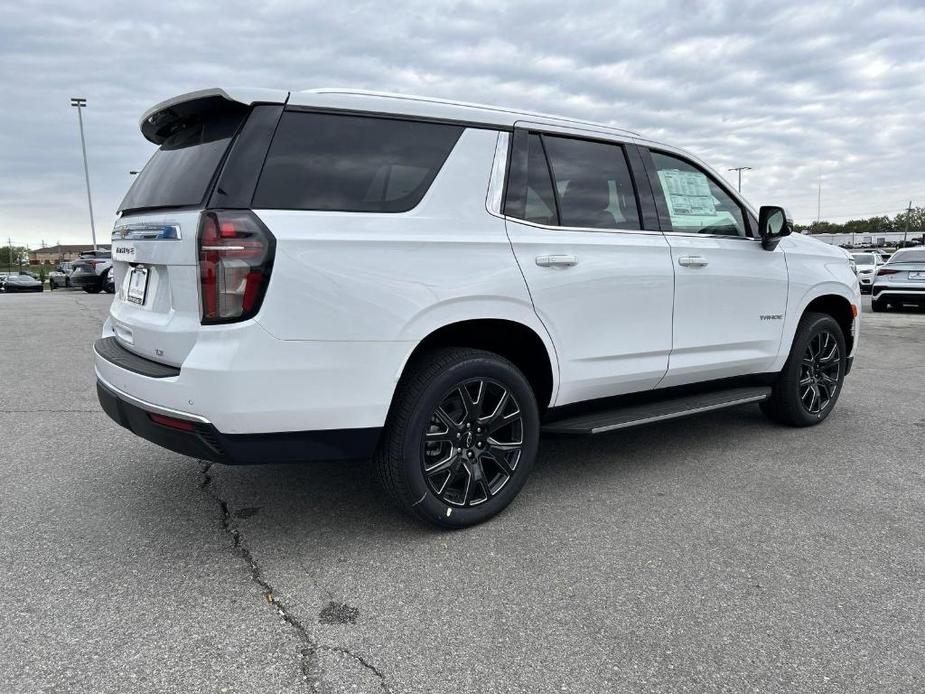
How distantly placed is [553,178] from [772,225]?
174 cm

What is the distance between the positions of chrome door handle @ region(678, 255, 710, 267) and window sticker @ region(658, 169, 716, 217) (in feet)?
0.91

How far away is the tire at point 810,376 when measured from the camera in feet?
15.7

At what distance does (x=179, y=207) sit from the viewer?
9.26ft

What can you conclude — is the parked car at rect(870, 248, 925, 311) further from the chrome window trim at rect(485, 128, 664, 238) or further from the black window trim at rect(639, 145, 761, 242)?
the chrome window trim at rect(485, 128, 664, 238)

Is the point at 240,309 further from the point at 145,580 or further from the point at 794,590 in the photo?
the point at 794,590

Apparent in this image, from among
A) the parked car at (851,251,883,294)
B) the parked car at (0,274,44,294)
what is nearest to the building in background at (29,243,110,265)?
the parked car at (0,274,44,294)

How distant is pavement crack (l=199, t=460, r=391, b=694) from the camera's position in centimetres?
214

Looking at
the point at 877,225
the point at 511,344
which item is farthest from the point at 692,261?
the point at 877,225

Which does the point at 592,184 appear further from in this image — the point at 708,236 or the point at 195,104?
the point at 195,104

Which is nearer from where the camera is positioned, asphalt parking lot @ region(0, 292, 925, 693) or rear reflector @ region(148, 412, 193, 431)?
asphalt parking lot @ region(0, 292, 925, 693)

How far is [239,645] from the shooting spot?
7.49 ft

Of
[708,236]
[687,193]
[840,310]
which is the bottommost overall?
[840,310]

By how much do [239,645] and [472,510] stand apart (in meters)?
1.21

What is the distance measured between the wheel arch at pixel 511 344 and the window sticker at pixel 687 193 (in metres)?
1.32
